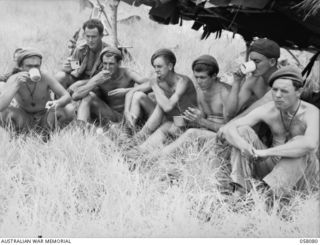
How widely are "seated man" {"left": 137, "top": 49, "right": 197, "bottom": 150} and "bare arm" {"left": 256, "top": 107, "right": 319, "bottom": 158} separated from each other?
1460 mm

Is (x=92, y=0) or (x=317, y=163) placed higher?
(x=92, y=0)

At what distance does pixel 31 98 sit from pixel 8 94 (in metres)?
0.41

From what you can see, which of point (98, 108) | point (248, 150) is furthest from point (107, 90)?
point (248, 150)

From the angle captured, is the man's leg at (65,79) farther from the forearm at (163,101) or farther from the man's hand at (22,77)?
the forearm at (163,101)

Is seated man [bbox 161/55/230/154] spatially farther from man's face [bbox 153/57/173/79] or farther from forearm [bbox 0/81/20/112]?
forearm [bbox 0/81/20/112]

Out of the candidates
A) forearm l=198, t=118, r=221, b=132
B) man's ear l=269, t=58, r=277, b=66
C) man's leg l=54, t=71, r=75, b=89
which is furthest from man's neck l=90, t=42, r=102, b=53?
man's ear l=269, t=58, r=277, b=66

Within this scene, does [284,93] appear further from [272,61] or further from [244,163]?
[272,61]

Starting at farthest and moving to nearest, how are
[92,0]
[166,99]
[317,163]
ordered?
[92,0] < [166,99] < [317,163]

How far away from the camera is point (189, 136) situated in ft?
18.9

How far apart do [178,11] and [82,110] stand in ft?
5.13

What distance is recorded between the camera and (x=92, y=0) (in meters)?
13.3

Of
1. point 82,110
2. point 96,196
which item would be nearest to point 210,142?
point 96,196

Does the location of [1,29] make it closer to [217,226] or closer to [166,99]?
[166,99]

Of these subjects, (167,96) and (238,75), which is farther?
(167,96)
